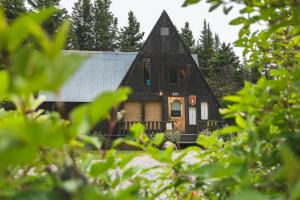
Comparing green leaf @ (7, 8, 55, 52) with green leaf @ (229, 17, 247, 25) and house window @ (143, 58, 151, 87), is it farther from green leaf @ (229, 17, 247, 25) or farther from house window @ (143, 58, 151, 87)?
house window @ (143, 58, 151, 87)

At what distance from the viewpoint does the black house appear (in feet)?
71.1

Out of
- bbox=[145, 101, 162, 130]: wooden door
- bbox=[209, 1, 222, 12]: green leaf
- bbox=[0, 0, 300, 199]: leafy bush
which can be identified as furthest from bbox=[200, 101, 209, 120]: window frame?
bbox=[209, 1, 222, 12]: green leaf

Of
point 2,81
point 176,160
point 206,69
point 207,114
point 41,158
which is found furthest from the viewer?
point 206,69

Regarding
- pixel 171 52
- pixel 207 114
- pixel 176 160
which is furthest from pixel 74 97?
pixel 176 160

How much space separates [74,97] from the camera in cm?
2225

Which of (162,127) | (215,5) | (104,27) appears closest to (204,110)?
(162,127)

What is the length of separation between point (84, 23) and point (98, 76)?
30698mm

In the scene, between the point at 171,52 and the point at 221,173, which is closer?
the point at 221,173

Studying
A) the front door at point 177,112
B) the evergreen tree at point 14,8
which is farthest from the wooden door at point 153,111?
the evergreen tree at point 14,8

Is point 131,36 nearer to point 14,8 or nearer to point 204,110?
point 14,8

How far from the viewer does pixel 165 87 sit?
22.2 m

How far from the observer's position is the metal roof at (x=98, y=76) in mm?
22469

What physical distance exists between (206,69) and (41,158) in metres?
46.6

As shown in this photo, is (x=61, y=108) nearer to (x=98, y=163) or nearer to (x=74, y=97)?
(x=98, y=163)
